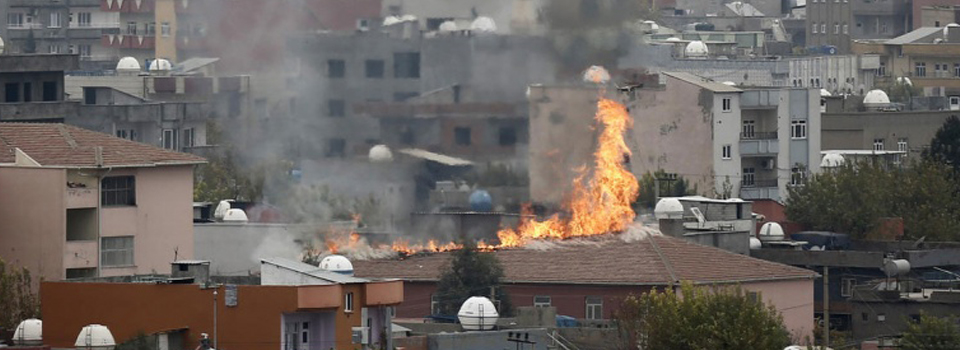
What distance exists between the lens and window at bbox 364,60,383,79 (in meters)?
77.9

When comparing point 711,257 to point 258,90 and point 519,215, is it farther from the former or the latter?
point 258,90

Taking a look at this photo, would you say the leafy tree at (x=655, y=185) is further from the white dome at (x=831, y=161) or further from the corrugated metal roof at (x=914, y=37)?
the corrugated metal roof at (x=914, y=37)

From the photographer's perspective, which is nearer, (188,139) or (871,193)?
(871,193)

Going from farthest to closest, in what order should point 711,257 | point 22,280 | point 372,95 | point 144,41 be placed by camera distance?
1. point 144,41
2. point 711,257
3. point 372,95
4. point 22,280

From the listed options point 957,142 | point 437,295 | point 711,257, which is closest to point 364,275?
point 437,295

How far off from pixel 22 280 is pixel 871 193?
35.9 meters

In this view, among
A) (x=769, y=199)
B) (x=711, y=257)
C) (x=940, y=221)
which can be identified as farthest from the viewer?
(x=769, y=199)

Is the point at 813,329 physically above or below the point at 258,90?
below

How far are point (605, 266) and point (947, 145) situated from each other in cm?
3543

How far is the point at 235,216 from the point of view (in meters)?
83.2

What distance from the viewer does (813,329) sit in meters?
82.4

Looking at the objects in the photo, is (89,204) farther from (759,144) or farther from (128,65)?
(128,65)

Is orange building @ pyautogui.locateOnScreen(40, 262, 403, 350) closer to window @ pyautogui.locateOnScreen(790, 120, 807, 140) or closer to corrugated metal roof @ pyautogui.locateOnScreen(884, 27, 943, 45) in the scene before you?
window @ pyautogui.locateOnScreen(790, 120, 807, 140)

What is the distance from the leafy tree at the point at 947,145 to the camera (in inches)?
4419
